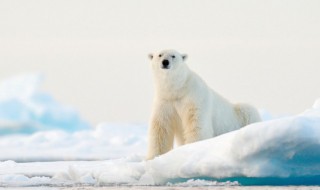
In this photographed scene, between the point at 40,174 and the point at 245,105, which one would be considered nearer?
the point at 40,174

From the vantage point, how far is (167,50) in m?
7.86

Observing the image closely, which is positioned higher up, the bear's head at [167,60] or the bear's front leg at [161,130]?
the bear's head at [167,60]

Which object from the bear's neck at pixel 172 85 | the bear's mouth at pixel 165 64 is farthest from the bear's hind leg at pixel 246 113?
the bear's mouth at pixel 165 64

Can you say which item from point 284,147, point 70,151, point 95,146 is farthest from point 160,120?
point 95,146

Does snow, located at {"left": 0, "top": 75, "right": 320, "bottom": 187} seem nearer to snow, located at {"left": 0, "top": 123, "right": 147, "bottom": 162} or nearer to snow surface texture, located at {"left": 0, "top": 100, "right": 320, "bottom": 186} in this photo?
snow surface texture, located at {"left": 0, "top": 100, "right": 320, "bottom": 186}

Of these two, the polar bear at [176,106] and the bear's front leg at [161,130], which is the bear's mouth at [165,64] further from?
the bear's front leg at [161,130]

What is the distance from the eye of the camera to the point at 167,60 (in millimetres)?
7707

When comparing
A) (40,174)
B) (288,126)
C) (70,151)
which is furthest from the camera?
(70,151)

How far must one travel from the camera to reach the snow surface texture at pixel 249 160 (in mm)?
5297

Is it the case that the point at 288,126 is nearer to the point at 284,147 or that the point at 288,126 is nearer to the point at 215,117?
the point at 284,147

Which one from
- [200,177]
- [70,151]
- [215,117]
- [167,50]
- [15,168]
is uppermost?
[70,151]

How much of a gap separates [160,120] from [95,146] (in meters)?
12.0

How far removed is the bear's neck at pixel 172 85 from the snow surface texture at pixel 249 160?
1.65 metres

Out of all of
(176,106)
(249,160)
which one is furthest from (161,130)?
(249,160)
